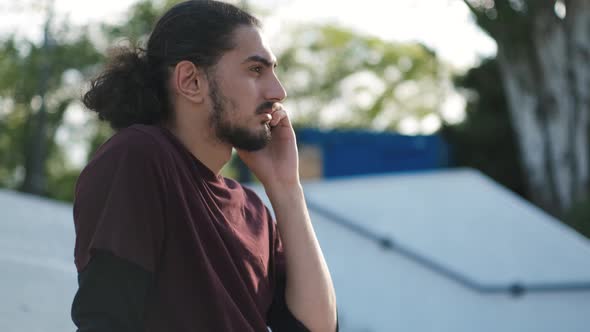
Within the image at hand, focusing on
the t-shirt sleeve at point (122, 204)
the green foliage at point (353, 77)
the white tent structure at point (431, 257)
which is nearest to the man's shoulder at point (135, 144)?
the t-shirt sleeve at point (122, 204)

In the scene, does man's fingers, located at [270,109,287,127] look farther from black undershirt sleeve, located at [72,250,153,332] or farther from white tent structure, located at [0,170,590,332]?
white tent structure, located at [0,170,590,332]

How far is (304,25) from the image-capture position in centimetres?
2853

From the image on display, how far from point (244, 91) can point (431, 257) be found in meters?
3.56

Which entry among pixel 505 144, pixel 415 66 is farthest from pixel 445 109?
pixel 505 144

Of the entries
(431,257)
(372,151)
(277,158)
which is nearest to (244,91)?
(277,158)

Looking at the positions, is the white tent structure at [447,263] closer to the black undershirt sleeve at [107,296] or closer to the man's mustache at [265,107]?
the man's mustache at [265,107]

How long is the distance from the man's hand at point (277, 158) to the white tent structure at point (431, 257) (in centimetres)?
226

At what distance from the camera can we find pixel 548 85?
385 inches

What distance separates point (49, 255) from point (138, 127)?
120 inches

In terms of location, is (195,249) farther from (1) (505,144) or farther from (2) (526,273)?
(1) (505,144)

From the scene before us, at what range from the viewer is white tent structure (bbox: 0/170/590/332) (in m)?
5.05

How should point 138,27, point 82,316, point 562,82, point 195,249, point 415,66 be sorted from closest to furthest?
point 82,316 → point 195,249 → point 562,82 → point 138,27 → point 415,66

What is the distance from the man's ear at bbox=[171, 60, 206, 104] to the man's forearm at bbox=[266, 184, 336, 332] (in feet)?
1.59

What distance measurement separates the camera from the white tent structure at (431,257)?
505 centimetres
